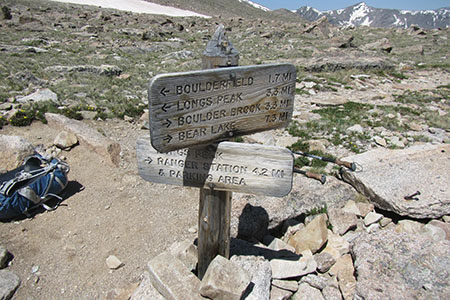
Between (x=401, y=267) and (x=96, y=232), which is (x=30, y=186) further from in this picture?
(x=401, y=267)

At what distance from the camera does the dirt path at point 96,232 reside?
11.9 feet

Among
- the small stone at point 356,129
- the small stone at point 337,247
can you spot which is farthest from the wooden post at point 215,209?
the small stone at point 356,129

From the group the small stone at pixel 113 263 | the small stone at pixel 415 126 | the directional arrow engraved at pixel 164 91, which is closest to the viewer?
the directional arrow engraved at pixel 164 91

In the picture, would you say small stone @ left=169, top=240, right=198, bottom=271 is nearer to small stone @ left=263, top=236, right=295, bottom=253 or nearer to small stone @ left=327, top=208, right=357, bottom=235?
small stone @ left=263, top=236, right=295, bottom=253

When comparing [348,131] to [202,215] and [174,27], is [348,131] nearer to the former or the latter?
[202,215]

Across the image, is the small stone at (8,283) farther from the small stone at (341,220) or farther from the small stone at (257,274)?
the small stone at (341,220)

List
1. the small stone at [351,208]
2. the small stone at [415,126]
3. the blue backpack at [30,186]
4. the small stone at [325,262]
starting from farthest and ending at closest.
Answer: the small stone at [415,126] < the blue backpack at [30,186] < the small stone at [351,208] < the small stone at [325,262]

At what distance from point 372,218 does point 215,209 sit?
2.61 meters

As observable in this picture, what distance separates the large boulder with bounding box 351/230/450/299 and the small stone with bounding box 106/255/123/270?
9.22 feet

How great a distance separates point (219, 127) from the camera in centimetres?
206

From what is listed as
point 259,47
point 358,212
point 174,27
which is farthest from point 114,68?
point 174,27

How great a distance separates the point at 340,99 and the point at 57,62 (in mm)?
12565

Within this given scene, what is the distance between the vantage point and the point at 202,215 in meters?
2.54

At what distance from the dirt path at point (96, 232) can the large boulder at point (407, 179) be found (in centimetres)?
265
